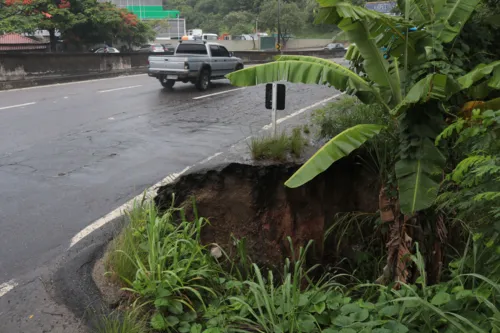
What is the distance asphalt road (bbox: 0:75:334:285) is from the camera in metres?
→ 5.77

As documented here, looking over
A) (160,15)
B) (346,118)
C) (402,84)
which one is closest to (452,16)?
(402,84)

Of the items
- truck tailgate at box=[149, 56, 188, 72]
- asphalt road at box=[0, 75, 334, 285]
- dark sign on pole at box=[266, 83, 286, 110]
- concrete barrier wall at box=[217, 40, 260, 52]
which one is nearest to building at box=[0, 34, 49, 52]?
asphalt road at box=[0, 75, 334, 285]

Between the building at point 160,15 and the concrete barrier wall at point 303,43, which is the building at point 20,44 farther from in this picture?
the building at point 160,15

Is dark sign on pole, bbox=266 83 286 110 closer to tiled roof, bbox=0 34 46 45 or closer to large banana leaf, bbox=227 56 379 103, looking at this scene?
large banana leaf, bbox=227 56 379 103

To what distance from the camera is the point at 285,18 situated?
59469mm

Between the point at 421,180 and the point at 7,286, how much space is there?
3.78 m

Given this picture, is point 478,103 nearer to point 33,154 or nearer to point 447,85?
point 447,85

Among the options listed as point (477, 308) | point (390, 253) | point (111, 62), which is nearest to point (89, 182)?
point (390, 253)

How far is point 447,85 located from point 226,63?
17.3 m

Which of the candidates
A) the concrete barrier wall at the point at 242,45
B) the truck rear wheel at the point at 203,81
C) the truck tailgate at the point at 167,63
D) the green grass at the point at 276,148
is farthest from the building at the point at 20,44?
the concrete barrier wall at the point at 242,45

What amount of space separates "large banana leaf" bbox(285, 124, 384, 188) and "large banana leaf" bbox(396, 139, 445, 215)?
1.44 ft

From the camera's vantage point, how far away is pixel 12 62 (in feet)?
69.8

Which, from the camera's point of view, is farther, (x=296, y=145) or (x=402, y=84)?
(x=296, y=145)

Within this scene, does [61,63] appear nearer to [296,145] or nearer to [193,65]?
[193,65]
